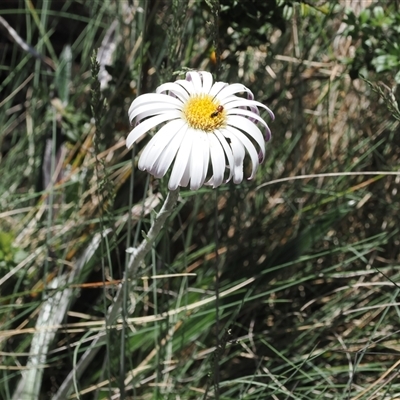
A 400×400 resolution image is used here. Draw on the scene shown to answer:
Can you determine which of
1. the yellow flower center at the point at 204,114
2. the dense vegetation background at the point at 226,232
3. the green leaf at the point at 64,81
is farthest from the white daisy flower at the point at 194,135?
the green leaf at the point at 64,81

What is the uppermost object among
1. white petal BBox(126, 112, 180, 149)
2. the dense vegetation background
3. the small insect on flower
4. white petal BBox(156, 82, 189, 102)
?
white petal BBox(156, 82, 189, 102)

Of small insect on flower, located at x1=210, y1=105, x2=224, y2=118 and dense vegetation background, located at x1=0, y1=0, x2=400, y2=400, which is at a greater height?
small insect on flower, located at x1=210, y1=105, x2=224, y2=118

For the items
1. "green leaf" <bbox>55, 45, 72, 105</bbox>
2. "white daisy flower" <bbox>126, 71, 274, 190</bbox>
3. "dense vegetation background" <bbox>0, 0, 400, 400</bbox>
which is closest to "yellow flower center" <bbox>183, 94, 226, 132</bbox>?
"white daisy flower" <bbox>126, 71, 274, 190</bbox>

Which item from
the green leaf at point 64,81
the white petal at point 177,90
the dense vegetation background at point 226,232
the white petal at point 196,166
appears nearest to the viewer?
the white petal at point 196,166

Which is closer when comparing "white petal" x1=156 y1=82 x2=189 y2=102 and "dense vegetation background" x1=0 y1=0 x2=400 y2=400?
"white petal" x1=156 y1=82 x2=189 y2=102

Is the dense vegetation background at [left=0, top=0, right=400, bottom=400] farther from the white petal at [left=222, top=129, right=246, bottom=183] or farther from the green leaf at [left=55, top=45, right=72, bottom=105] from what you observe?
the white petal at [left=222, top=129, right=246, bottom=183]

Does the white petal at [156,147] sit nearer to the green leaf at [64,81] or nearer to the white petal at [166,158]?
the white petal at [166,158]
